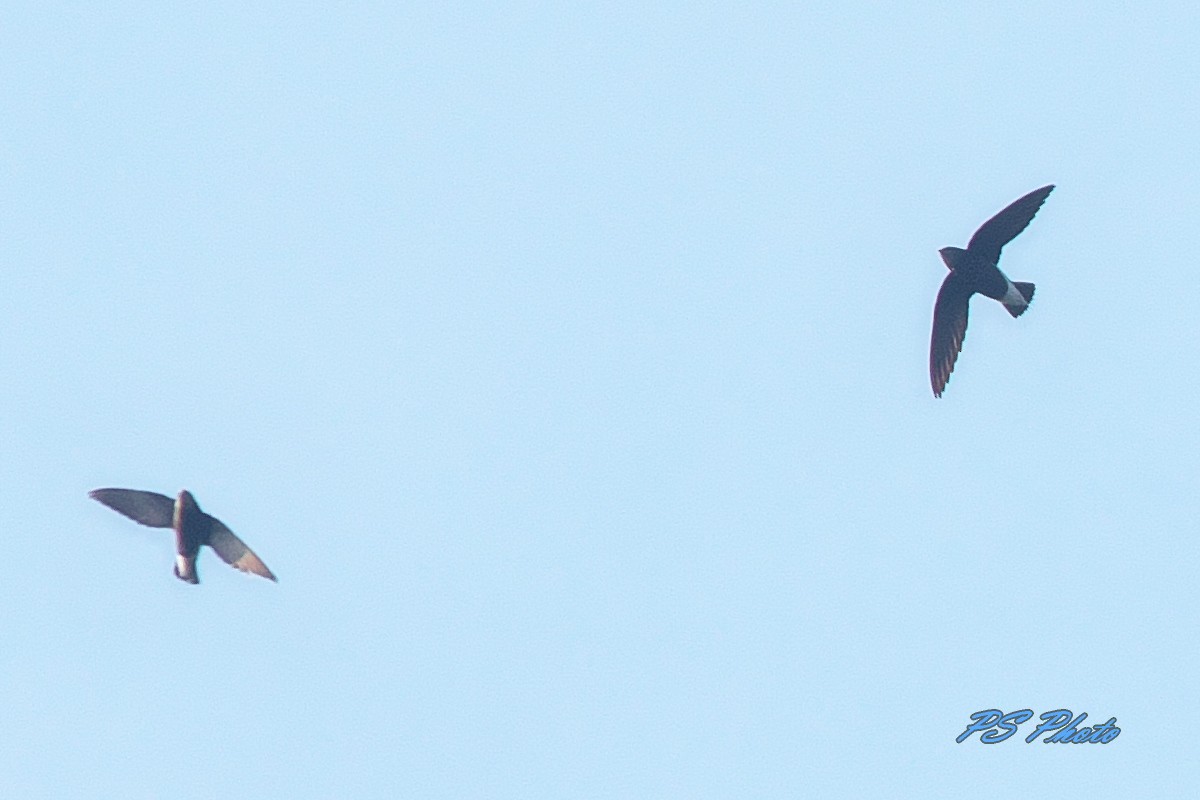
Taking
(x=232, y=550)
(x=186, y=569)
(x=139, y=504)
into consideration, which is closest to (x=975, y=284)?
(x=232, y=550)

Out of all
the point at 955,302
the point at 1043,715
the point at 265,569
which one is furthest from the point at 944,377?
the point at 265,569

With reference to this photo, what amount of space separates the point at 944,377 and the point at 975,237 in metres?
1.56

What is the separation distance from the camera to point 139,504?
1756cm

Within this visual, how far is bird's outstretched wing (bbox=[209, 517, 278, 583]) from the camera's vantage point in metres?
17.2

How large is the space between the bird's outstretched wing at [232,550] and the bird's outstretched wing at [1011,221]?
277 inches

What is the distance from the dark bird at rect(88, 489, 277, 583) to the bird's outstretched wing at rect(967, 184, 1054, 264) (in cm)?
706

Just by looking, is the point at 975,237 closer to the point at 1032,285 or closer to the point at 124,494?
the point at 1032,285

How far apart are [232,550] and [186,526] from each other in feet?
1.46

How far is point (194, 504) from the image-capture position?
56.6 feet

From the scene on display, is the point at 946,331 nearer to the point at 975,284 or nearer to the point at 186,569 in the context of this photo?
the point at 975,284

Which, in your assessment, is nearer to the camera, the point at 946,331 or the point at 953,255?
the point at 953,255

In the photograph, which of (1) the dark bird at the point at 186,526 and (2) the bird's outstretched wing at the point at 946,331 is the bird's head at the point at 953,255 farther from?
(1) the dark bird at the point at 186,526
